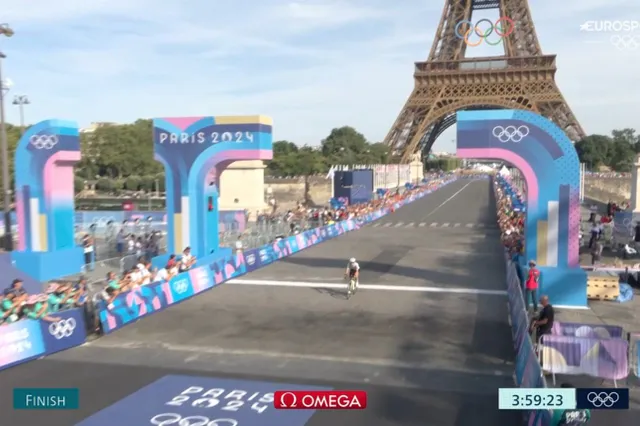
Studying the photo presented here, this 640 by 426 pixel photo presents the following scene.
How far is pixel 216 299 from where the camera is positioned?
18.0 metres

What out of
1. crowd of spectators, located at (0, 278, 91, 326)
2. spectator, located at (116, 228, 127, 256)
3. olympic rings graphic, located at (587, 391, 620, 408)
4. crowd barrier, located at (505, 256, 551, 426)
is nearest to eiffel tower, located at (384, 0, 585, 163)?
spectator, located at (116, 228, 127, 256)

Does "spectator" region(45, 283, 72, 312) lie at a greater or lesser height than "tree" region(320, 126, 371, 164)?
lesser

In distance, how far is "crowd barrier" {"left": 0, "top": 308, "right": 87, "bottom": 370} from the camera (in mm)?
11875

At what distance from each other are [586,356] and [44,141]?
65.2ft

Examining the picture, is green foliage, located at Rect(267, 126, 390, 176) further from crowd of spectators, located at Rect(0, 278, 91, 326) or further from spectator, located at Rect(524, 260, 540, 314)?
crowd of spectators, located at Rect(0, 278, 91, 326)

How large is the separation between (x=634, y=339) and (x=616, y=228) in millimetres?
15757

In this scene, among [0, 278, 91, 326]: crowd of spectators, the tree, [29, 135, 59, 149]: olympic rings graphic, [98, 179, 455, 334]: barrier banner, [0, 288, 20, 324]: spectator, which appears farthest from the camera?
the tree

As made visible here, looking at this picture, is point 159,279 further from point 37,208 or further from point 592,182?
point 592,182

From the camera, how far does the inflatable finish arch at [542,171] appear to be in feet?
55.9

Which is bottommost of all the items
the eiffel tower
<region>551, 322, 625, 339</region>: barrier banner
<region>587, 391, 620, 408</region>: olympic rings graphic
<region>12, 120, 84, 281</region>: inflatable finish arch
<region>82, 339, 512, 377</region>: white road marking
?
<region>82, 339, 512, 377</region>: white road marking

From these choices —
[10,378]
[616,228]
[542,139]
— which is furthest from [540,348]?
[616,228]

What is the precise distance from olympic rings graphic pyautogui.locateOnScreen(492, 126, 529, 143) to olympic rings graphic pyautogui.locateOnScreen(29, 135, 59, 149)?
15.9 metres

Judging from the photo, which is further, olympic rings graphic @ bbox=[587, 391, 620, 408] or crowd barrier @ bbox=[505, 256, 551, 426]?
olympic rings graphic @ bbox=[587, 391, 620, 408]

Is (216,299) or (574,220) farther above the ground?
(574,220)
